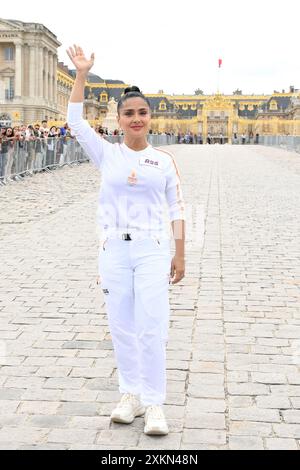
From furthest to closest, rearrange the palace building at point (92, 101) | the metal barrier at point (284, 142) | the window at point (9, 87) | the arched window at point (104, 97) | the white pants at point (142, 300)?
the arched window at point (104, 97) → the window at point (9, 87) → the palace building at point (92, 101) → the metal barrier at point (284, 142) → the white pants at point (142, 300)

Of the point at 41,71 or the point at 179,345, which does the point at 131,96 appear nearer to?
the point at 179,345

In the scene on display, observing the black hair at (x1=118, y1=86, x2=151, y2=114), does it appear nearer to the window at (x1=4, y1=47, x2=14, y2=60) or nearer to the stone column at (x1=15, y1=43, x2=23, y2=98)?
the stone column at (x1=15, y1=43, x2=23, y2=98)

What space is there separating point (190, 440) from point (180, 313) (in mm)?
2851

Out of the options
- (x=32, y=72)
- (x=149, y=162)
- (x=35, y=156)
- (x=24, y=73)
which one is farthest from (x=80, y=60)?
(x=24, y=73)

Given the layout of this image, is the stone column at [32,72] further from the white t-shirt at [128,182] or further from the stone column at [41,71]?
the white t-shirt at [128,182]

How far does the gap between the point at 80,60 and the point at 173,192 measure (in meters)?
0.91

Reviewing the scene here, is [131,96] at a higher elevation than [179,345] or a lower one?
higher

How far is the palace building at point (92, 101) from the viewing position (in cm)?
10212

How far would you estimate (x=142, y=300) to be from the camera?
4086 mm

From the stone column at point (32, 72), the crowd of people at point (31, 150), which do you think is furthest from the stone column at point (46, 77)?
the crowd of people at point (31, 150)

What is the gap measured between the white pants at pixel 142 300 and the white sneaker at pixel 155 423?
A: 0.05 meters

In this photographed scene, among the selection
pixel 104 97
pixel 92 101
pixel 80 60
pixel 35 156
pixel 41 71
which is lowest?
pixel 35 156

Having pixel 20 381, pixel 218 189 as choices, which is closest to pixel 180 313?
pixel 20 381

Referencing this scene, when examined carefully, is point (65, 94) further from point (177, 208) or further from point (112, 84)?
point (177, 208)
